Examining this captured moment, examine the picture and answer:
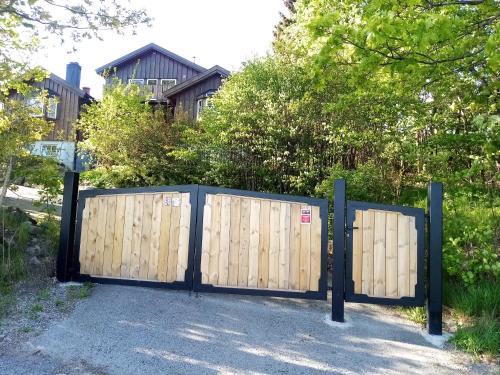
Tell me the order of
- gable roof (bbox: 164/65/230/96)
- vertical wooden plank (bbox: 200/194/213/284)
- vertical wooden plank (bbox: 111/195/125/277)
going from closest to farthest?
vertical wooden plank (bbox: 200/194/213/284) < vertical wooden plank (bbox: 111/195/125/277) < gable roof (bbox: 164/65/230/96)

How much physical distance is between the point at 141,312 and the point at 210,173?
4.89 meters

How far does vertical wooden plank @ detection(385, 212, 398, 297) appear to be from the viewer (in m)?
4.94

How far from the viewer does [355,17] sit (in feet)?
22.6

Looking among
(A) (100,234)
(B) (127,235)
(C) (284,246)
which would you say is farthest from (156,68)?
(C) (284,246)

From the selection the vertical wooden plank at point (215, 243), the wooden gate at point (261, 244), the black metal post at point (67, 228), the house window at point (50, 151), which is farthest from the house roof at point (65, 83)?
the vertical wooden plank at point (215, 243)

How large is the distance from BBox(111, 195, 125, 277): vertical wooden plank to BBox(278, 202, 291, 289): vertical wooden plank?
7.45ft

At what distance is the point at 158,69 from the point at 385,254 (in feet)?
70.1

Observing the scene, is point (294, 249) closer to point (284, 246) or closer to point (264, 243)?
point (284, 246)

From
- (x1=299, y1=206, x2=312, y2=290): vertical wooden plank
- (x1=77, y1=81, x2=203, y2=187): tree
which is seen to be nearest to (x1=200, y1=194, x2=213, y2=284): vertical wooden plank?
(x1=299, y1=206, x2=312, y2=290): vertical wooden plank

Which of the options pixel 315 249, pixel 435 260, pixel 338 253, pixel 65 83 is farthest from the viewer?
pixel 65 83

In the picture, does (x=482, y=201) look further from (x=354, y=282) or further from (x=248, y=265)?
(x=248, y=265)

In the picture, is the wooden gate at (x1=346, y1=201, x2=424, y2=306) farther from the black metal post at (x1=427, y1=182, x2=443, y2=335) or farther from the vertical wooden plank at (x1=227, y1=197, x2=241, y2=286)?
the vertical wooden plank at (x1=227, y1=197, x2=241, y2=286)

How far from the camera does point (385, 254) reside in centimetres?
498

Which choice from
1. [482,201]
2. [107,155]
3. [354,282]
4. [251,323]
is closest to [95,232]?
[251,323]
